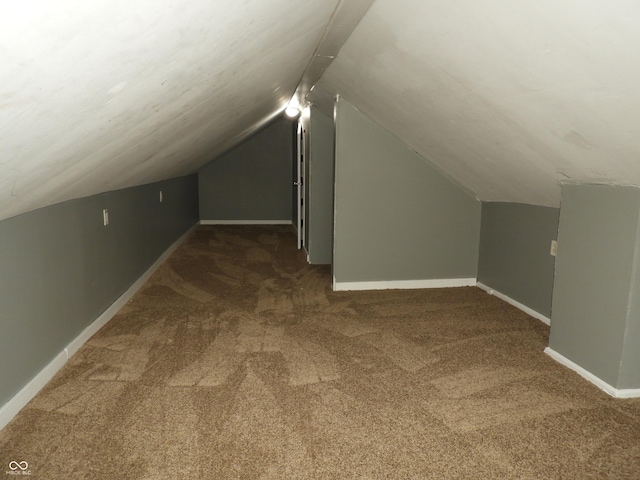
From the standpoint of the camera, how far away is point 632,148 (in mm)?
1958

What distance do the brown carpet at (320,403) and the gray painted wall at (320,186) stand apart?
164 cm

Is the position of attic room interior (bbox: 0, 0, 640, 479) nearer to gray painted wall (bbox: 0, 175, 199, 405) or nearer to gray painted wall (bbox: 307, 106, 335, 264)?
gray painted wall (bbox: 0, 175, 199, 405)

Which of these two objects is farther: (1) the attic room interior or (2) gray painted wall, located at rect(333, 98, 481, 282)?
(2) gray painted wall, located at rect(333, 98, 481, 282)

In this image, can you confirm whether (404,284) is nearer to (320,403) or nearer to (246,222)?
(320,403)

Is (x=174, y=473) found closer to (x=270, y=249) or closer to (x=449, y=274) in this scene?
(x=449, y=274)

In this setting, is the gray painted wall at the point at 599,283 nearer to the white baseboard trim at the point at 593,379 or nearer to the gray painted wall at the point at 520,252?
the white baseboard trim at the point at 593,379

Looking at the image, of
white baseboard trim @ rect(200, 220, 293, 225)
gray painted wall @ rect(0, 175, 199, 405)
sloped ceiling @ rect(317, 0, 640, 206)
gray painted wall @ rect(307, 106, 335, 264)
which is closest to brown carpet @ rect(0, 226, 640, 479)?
gray painted wall @ rect(0, 175, 199, 405)

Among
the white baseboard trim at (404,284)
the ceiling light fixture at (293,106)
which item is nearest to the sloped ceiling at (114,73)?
the white baseboard trim at (404,284)

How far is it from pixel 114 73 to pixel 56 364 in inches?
75.1

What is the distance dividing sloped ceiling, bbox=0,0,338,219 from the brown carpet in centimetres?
102

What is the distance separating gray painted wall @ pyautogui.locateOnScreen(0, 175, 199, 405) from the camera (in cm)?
214

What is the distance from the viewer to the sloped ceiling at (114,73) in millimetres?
1006

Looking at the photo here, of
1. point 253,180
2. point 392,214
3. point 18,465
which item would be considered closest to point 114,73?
point 18,465

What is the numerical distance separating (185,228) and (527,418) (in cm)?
597
